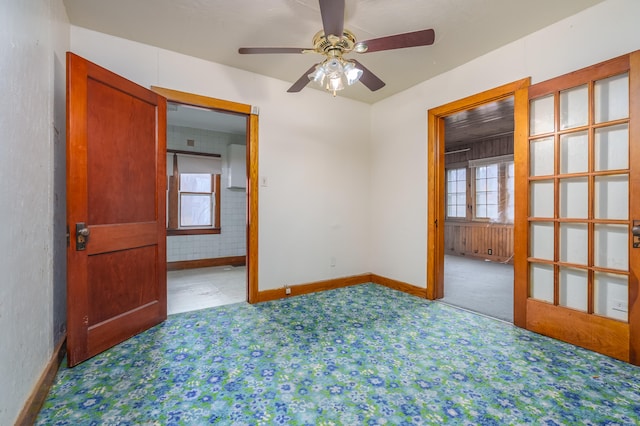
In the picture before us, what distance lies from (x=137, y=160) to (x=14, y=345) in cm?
160

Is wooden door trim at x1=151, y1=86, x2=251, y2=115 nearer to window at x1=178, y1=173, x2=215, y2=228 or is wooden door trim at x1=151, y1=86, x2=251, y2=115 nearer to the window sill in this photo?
window at x1=178, y1=173, x2=215, y2=228

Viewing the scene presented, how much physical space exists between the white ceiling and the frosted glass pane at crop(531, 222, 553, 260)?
67.2 inches

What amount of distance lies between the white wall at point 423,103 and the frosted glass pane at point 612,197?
922 mm

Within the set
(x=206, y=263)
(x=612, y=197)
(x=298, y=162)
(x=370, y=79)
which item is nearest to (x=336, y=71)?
(x=370, y=79)

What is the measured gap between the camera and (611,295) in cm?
217

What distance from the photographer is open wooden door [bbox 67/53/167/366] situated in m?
2.02

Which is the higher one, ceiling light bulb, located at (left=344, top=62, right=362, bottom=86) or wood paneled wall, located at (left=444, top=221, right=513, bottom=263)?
ceiling light bulb, located at (left=344, top=62, right=362, bottom=86)

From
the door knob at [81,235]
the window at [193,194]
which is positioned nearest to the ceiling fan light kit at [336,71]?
the door knob at [81,235]

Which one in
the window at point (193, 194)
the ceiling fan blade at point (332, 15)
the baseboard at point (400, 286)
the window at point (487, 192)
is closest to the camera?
the ceiling fan blade at point (332, 15)

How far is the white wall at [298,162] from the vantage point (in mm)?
2961

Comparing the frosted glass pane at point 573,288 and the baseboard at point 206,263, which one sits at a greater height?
the frosted glass pane at point 573,288

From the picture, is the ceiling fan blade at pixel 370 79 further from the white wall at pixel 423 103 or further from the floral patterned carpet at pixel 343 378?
the floral patterned carpet at pixel 343 378

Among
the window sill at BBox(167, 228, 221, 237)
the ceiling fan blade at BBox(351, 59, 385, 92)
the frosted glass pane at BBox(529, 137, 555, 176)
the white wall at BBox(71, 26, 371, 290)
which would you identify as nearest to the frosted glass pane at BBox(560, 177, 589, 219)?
the frosted glass pane at BBox(529, 137, 555, 176)

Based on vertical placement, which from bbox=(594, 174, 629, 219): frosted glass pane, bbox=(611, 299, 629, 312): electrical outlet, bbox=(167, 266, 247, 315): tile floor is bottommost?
bbox=(167, 266, 247, 315): tile floor
